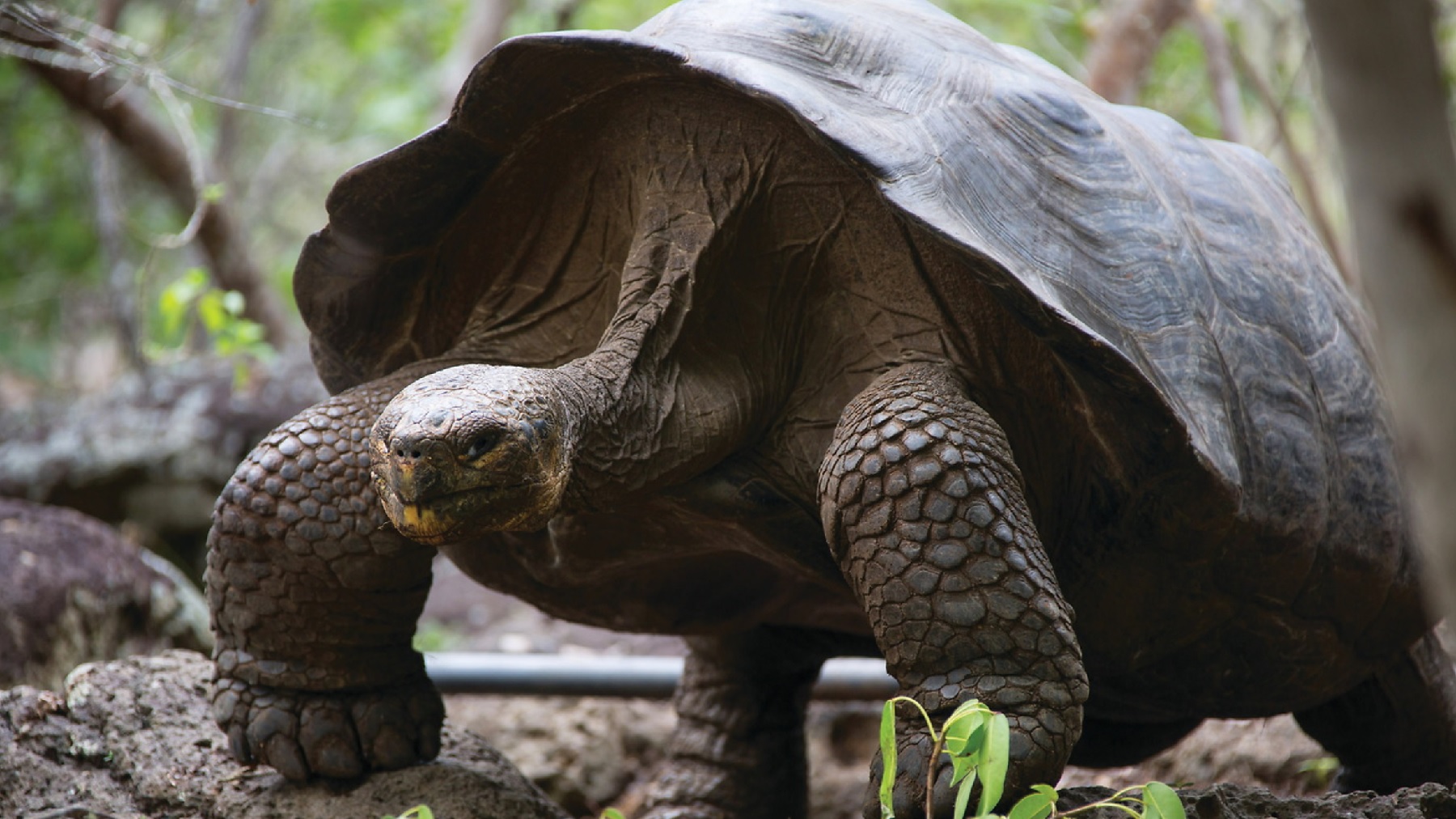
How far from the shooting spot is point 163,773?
2887mm

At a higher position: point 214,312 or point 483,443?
point 214,312

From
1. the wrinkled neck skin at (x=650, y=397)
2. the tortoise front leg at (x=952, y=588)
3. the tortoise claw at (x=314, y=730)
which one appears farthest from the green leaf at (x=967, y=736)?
the tortoise claw at (x=314, y=730)

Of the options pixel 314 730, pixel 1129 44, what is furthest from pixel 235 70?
pixel 314 730

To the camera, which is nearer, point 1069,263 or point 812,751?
point 1069,263

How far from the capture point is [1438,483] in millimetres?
931

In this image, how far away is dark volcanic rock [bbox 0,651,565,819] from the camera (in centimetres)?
275

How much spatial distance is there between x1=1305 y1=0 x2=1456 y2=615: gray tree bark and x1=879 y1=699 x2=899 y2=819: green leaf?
115 centimetres

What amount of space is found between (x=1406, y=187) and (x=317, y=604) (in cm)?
229

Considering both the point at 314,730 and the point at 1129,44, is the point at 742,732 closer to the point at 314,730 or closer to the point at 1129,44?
the point at 314,730

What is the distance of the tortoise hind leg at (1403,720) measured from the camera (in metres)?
3.47

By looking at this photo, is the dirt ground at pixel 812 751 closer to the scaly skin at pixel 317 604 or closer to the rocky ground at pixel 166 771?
the rocky ground at pixel 166 771

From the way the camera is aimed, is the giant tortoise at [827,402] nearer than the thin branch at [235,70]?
Yes

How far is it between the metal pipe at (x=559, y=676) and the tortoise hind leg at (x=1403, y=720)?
138cm

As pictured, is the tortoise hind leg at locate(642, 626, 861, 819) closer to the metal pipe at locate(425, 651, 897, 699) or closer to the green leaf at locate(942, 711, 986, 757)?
the metal pipe at locate(425, 651, 897, 699)
